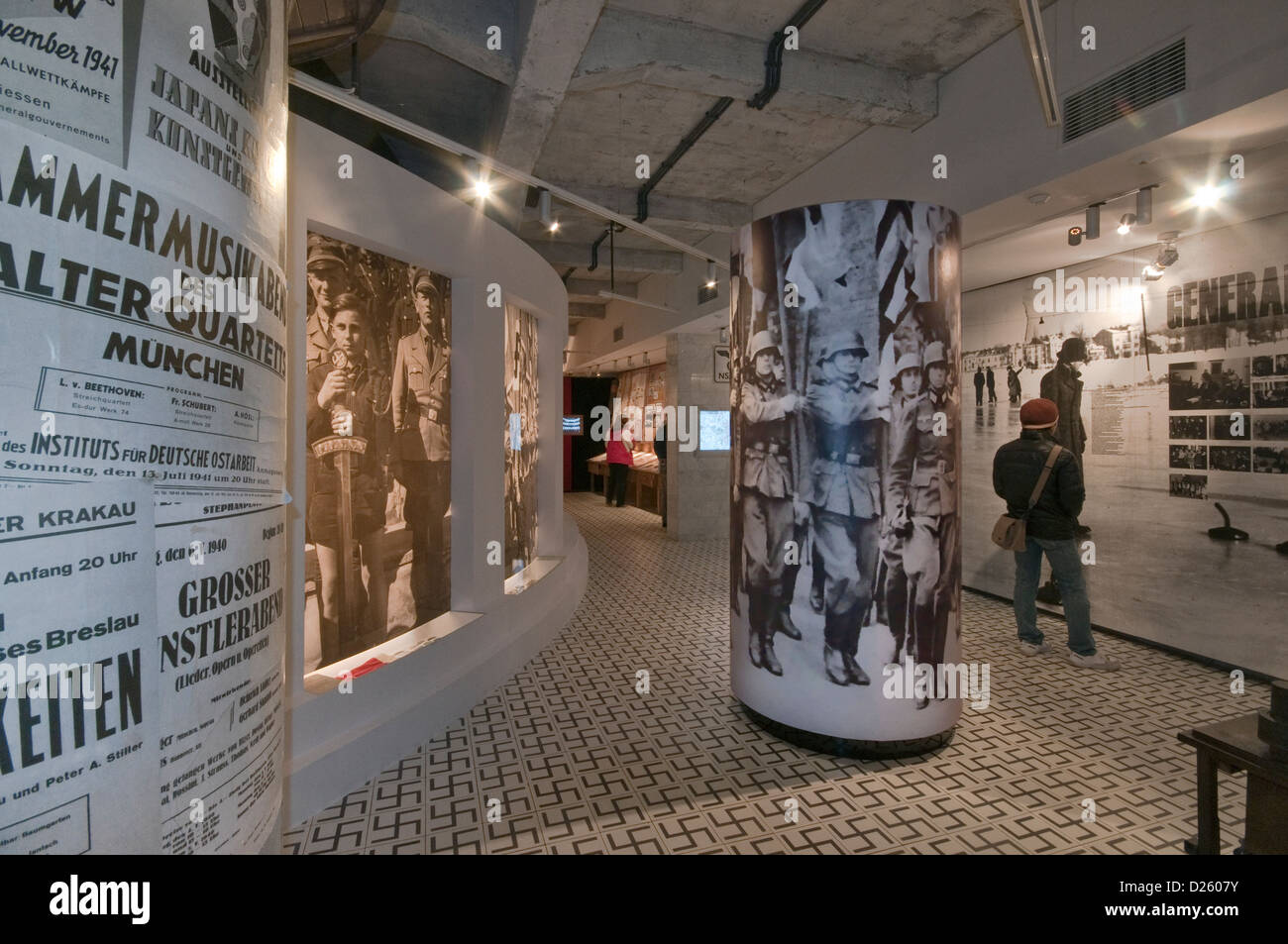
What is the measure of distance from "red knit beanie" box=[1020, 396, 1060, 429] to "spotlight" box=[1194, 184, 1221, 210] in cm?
147

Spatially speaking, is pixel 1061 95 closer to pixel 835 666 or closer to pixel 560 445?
pixel 835 666

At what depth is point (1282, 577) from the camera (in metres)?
4.36

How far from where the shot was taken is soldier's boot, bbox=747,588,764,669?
141 inches

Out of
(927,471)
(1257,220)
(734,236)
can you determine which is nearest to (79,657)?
(927,471)

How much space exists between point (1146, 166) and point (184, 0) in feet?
15.1

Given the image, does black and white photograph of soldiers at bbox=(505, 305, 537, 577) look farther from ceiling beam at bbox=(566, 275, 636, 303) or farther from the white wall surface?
ceiling beam at bbox=(566, 275, 636, 303)

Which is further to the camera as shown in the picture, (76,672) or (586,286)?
(586,286)

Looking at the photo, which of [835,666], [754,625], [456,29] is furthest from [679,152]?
[835,666]

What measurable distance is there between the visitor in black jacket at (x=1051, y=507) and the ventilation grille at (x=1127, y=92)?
5.93ft

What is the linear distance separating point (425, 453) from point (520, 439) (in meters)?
1.49

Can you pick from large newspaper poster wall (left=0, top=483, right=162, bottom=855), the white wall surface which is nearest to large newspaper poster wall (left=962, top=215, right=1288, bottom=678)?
the white wall surface

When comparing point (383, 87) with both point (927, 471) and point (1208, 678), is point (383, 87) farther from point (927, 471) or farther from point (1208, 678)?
point (1208, 678)

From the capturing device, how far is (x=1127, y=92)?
364 centimetres

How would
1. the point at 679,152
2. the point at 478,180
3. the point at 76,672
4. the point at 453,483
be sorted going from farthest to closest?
the point at 679,152 < the point at 478,180 < the point at 453,483 < the point at 76,672
